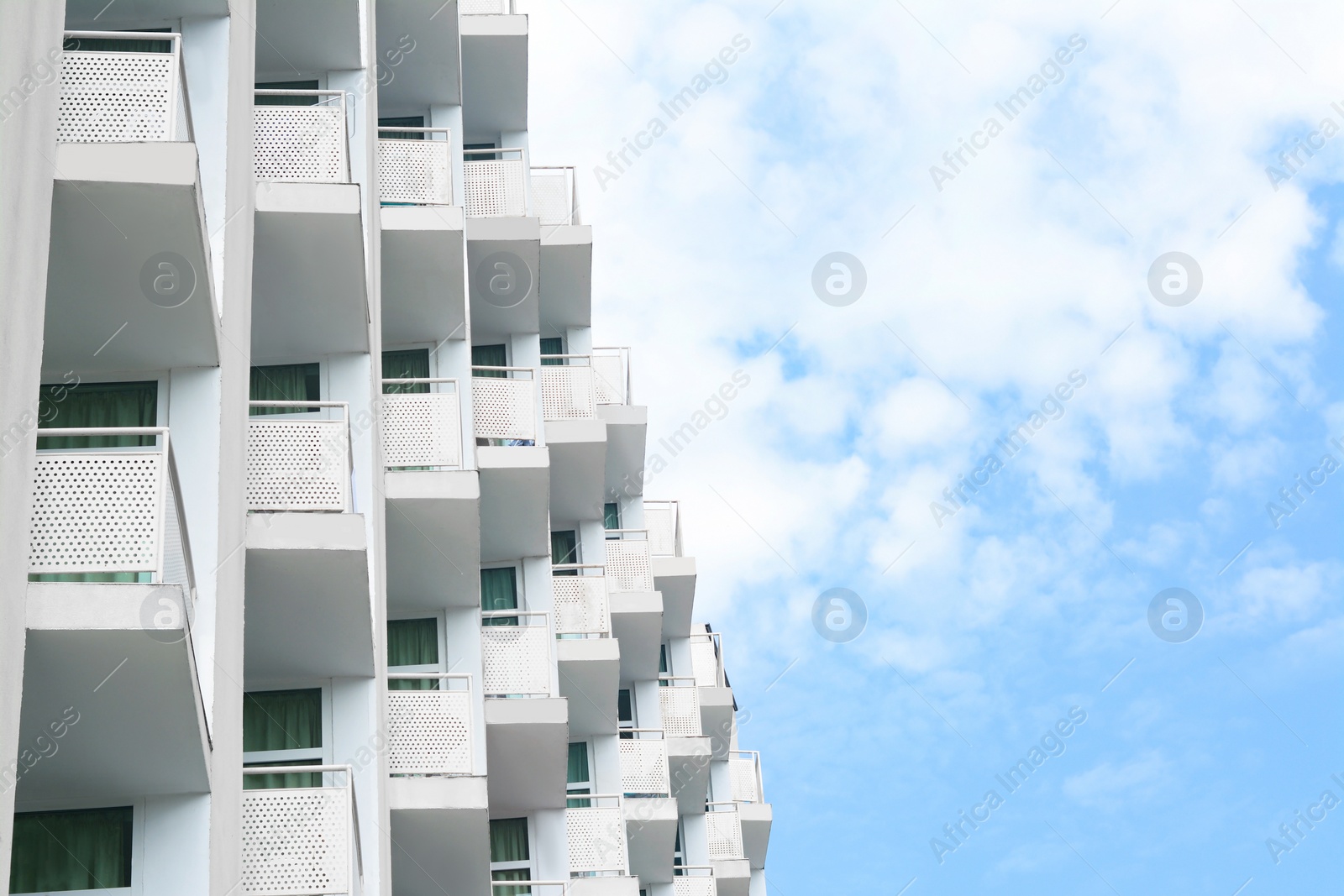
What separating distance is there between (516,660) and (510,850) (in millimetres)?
3943

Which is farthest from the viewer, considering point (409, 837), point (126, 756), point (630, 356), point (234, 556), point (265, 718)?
point (630, 356)

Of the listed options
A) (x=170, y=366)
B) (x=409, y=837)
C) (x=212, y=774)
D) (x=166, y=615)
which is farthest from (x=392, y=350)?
(x=166, y=615)

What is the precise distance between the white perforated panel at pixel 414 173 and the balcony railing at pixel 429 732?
7.18 metres

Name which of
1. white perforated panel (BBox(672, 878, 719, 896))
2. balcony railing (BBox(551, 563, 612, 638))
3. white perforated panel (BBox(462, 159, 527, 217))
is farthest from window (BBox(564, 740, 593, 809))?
white perforated panel (BBox(462, 159, 527, 217))

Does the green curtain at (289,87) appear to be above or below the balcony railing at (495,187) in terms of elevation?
below

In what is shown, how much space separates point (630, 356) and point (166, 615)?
27.1 meters

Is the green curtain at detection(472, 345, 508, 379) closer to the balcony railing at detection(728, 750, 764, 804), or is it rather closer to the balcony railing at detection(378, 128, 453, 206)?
the balcony railing at detection(378, 128, 453, 206)

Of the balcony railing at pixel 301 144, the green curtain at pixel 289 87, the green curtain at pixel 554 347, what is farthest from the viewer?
the green curtain at pixel 554 347

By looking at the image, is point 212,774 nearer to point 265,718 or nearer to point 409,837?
point 265,718

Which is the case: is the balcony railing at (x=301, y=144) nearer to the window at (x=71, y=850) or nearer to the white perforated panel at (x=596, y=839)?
the window at (x=71, y=850)

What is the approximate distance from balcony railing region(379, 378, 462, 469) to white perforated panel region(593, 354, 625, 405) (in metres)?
13.7

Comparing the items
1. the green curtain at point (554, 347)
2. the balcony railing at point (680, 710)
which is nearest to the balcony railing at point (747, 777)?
the balcony railing at point (680, 710)

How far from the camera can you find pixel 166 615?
9367mm

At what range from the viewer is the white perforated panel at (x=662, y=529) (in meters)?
41.8
